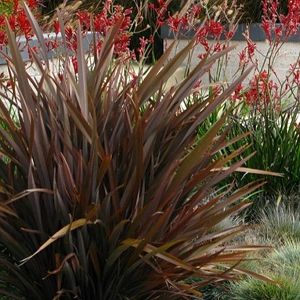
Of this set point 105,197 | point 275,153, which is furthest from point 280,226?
point 105,197

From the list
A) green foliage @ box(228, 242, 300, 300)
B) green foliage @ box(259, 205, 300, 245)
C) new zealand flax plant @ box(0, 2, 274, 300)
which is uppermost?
new zealand flax plant @ box(0, 2, 274, 300)

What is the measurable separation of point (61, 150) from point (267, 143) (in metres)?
2.08

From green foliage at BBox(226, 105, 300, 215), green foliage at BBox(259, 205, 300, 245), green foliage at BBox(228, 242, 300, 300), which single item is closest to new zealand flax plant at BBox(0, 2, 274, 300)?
green foliage at BBox(228, 242, 300, 300)

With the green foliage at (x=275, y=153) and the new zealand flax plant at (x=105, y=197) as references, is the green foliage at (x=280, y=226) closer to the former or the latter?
the green foliage at (x=275, y=153)

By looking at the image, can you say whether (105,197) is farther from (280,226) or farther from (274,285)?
(280,226)

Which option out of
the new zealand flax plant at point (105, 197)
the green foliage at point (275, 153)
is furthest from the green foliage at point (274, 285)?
the green foliage at point (275, 153)

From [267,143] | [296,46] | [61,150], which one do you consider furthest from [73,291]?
[296,46]

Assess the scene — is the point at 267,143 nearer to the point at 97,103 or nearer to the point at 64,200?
the point at 97,103

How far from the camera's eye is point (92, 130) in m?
3.48

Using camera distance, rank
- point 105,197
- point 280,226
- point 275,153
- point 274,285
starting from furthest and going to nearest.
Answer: point 275,153
point 280,226
point 274,285
point 105,197

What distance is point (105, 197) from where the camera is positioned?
3.52 m

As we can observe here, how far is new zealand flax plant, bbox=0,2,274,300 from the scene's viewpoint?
350 cm

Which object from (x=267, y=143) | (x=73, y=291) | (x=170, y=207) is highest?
(x=170, y=207)

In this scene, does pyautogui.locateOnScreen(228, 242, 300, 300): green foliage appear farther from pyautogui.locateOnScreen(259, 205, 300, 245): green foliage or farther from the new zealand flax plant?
pyautogui.locateOnScreen(259, 205, 300, 245): green foliage
